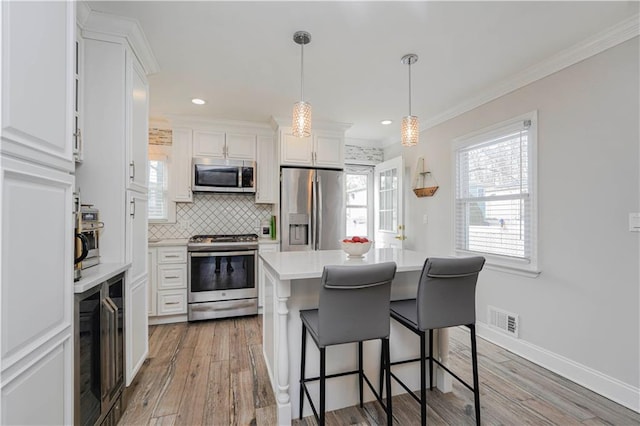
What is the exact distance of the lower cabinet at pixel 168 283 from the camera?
3.26m

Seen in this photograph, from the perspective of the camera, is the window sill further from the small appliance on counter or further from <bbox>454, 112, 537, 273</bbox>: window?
the small appliance on counter

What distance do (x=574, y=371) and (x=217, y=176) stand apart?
390 cm

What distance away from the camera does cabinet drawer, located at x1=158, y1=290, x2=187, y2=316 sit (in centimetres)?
329

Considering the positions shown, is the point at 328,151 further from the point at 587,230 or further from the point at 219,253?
the point at 587,230

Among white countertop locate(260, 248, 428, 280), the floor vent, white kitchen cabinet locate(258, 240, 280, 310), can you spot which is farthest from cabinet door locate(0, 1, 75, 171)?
the floor vent

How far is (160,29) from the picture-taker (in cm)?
194

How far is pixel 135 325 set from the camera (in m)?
2.06

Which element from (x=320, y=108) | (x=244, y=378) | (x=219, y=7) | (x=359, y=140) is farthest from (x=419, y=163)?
(x=244, y=378)

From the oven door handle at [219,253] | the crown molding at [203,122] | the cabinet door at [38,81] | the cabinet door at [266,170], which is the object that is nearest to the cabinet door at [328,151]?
the cabinet door at [266,170]

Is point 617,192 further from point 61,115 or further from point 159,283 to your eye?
point 159,283

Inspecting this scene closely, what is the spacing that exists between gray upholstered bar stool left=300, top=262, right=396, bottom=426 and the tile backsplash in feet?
9.05

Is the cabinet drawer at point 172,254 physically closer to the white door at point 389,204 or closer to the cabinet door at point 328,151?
the cabinet door at point 328,151

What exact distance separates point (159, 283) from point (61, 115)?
8.46 ft

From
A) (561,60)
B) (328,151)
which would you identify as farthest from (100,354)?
(561,60)
